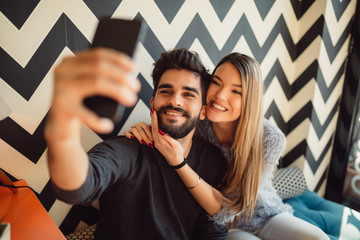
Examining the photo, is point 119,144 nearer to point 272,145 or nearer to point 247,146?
point 247,146

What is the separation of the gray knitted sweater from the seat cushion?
0.29m

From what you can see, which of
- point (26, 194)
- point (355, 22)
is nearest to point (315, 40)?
point (355, 22)

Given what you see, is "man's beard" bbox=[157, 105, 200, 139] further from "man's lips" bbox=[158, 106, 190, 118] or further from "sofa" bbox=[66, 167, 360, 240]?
"sofa" bbox=[66, 167, 360, 240]

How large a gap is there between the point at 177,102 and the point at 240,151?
0.43 m

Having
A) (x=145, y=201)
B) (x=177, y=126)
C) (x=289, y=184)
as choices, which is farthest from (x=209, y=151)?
(x=289, y=184)

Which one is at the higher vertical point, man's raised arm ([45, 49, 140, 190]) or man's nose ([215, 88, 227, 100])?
man's nose ([215, 88, 227, 100])

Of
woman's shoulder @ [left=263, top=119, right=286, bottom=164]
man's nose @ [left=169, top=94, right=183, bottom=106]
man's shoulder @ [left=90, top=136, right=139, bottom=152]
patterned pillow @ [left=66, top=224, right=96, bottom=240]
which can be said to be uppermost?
woman's shoulder @ [left=263, top=119, right=286, bottom=164]

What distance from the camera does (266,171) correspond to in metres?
1.31

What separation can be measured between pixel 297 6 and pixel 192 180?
1.64 metres

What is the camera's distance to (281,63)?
195 cm

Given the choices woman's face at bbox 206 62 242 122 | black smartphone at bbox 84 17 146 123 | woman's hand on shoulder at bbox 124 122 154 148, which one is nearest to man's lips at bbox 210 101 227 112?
woman's face at bbox 206 62 242 122

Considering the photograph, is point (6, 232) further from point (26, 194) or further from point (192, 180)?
point (192, 180)

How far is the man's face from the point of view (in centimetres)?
108

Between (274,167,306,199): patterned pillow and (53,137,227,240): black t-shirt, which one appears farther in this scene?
(274,167,306,199): patterned pillow
